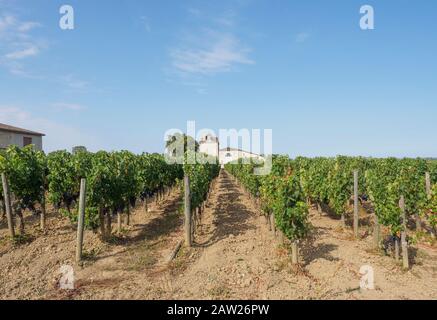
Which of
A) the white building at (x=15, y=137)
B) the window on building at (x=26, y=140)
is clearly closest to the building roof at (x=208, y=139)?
the white building at (x=15, y=137)

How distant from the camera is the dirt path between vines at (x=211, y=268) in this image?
6.31 m

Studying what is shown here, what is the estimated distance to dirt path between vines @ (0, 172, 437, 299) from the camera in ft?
20.7

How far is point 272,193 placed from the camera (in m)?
9.59

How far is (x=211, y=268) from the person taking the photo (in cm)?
754

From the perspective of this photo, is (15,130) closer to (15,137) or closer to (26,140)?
(15,137)

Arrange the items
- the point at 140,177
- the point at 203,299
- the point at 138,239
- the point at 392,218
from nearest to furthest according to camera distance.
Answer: the point at 203,299, the point at 392,218, the point at 138,239, the point at 140,177

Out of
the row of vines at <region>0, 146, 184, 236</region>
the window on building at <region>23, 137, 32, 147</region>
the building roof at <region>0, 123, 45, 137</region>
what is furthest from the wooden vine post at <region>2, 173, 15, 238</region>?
the window on building at <region>23, 137, 32, 147</region>

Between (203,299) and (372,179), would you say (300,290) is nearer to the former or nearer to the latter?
(203,299)

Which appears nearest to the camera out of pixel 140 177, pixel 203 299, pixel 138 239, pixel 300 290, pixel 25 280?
pixel 203 299

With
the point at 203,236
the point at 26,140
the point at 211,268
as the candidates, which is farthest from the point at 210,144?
the point at 211,268

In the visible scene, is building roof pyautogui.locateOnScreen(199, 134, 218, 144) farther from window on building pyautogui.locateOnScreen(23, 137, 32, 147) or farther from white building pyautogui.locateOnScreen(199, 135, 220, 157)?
window on building pyautogui.locateOnScreen(23, 137, 32, 147)
